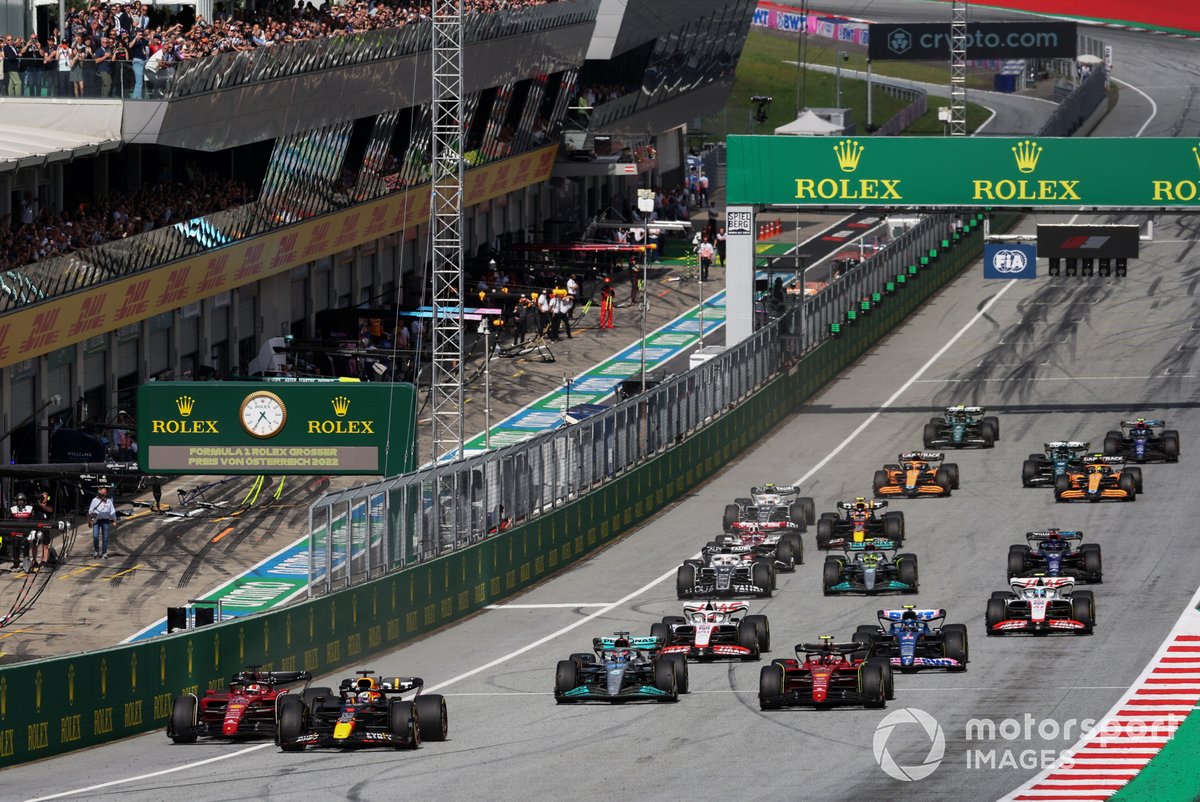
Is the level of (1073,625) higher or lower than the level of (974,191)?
lower

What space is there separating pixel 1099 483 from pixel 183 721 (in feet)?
71.0

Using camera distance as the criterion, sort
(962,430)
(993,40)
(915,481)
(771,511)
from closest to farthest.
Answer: (771,511) < (915,481) < (962,430) < (993,40)

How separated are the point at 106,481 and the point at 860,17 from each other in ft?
305

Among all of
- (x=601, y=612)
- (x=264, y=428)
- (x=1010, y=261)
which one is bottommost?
(x=601, y=612)

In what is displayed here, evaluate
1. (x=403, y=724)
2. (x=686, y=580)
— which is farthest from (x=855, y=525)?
(x=403, y=724)

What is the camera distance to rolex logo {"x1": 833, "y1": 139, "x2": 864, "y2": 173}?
52.0 metres

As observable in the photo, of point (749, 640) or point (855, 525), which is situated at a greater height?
point (855, 525)

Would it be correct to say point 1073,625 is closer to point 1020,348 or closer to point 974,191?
point 974,191

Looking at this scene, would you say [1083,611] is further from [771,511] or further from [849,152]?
[849,152]

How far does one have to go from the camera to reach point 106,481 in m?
43.8

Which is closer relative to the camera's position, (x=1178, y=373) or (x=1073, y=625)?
(x=1073, y=625)

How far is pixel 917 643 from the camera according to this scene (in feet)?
98.4

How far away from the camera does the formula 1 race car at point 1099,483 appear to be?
42875 millimetres

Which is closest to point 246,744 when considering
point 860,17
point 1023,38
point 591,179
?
point 591,179
